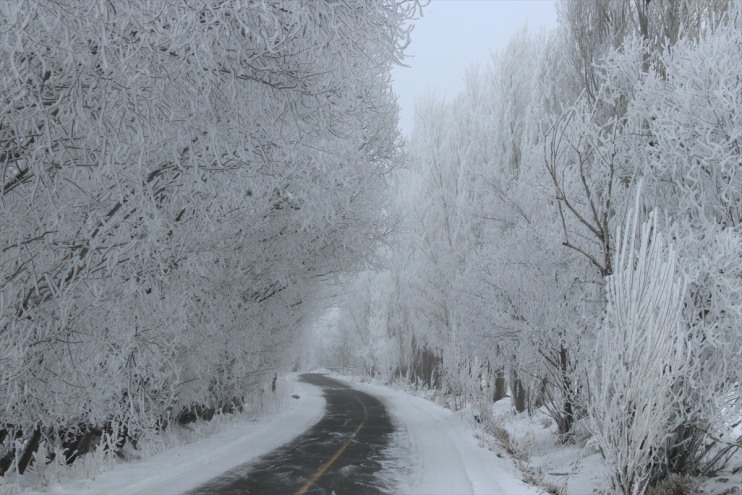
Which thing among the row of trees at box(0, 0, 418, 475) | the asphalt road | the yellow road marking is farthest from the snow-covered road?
the row of trees at box(0, 0, 418, 475)

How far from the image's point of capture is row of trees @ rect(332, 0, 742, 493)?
19.6 feet

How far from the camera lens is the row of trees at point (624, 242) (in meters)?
5.98

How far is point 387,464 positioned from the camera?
10.4 meters

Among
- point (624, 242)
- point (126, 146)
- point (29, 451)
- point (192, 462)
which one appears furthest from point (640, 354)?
point (29, 451)

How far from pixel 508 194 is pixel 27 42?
11940 mm

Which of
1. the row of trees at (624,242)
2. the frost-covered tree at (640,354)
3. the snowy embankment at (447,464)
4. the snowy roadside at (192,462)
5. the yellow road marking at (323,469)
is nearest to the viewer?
the frost-covered tree at (640,354)

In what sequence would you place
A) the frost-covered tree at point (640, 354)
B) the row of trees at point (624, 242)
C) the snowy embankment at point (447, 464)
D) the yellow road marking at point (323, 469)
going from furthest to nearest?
the snowy embankment at point (447, 464) → the yellow road marking at point (323, 469) → the row of trees at point (624, 242) → the frost-covered tree at point (640, 354)

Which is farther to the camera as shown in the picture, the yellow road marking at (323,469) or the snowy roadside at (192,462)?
the yellow road marking at (323,469)

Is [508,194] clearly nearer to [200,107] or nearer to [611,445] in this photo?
[611,445]

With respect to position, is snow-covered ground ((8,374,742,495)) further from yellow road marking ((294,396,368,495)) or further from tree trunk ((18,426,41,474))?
yellow road marking ((294,396,368,495))

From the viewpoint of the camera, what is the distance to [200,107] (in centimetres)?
500

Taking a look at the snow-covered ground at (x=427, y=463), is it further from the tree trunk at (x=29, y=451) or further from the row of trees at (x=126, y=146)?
the row of trees at (x=126, y=146)

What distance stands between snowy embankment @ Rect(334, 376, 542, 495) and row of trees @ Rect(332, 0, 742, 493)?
160cm

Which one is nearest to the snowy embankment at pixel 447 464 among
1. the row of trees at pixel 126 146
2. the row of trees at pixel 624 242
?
the row of trees at pixel 624 242
